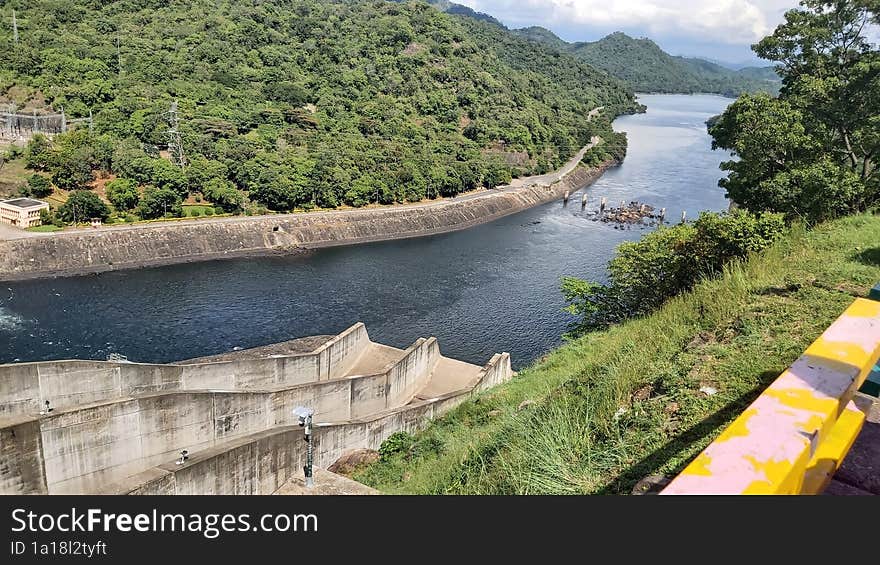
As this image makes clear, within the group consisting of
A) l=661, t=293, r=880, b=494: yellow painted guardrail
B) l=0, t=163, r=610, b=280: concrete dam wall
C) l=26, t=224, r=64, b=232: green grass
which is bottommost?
l=0, t=163, r=610, b=280: concrete dam wall

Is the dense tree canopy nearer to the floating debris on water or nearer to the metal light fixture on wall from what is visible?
the metal light fixture on wall

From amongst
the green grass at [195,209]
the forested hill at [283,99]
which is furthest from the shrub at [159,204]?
the forested hill at [283,99]

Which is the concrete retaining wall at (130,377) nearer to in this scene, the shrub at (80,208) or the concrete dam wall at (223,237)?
the concrete dam wall at (223,237)

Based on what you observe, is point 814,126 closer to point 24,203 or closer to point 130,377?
point 130,377

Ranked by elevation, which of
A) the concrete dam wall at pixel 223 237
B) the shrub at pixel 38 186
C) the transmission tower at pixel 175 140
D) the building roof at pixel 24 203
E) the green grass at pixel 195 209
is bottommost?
the concrete dam wall at pixel 223 237

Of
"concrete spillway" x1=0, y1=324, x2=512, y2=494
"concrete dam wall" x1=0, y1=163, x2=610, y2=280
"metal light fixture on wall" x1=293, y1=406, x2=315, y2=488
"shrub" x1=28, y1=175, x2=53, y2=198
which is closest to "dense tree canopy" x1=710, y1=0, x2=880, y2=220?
"concrete spillway" x1=0, y1=324, x2=512, y2=494
